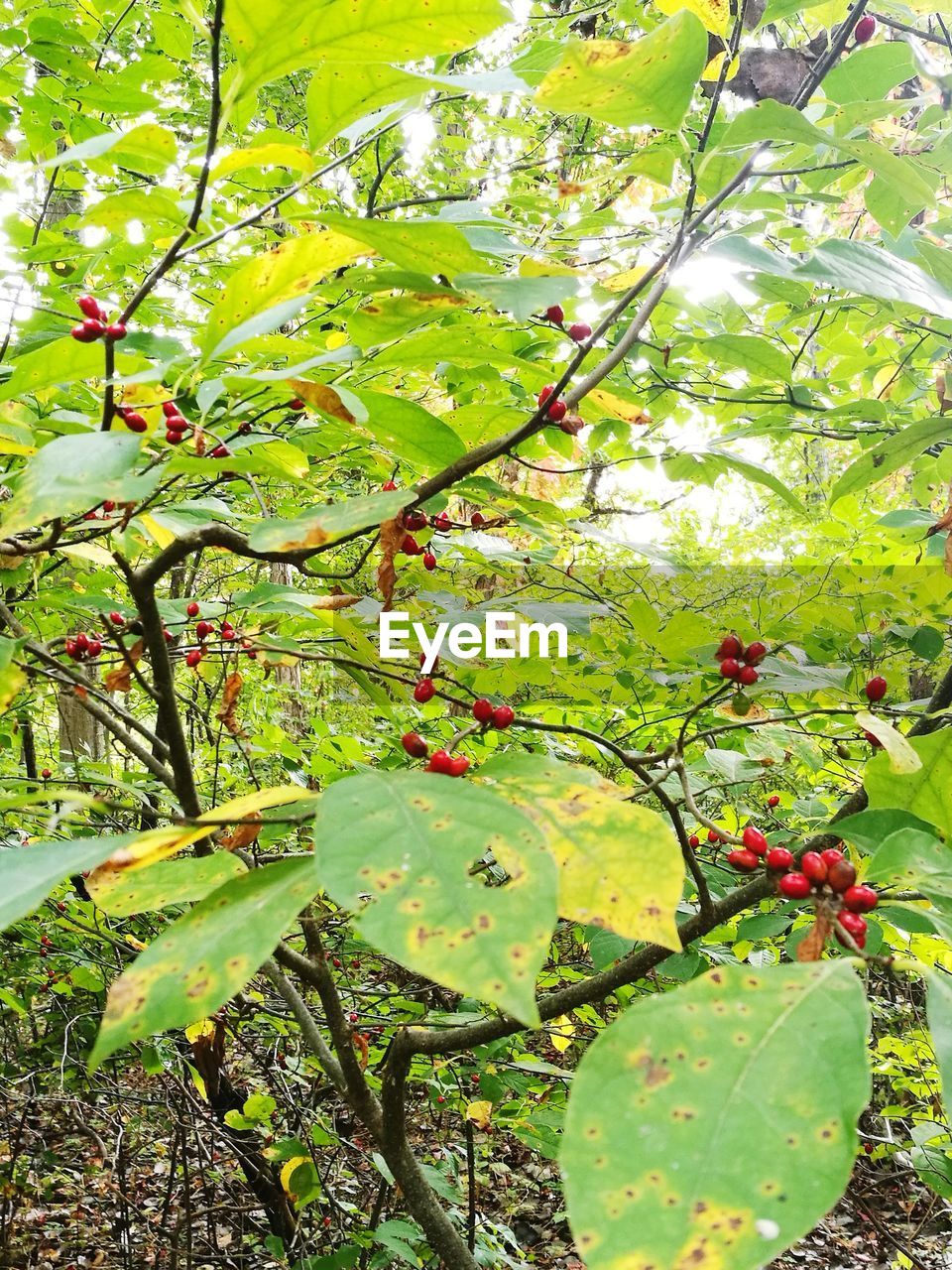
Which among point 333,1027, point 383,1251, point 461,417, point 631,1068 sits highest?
point 461,417

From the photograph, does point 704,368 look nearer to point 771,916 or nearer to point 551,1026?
point 771,916

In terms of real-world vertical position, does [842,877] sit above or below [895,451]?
below

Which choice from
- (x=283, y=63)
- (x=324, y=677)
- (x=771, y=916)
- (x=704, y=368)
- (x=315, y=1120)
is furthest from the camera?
(x=324, y=677)

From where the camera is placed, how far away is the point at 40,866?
611mm

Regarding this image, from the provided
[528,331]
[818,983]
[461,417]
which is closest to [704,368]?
[528,331]

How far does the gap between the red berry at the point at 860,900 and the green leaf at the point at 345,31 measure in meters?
0.88

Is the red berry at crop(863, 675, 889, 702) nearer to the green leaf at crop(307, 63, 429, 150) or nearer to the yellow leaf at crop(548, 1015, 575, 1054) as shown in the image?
the green leaf at crop(307, 63, 429, 150)

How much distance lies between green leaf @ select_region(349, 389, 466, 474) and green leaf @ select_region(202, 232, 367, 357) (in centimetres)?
16

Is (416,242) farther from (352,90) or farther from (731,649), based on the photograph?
(731,649)

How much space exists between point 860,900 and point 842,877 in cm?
5

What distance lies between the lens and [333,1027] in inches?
58.6

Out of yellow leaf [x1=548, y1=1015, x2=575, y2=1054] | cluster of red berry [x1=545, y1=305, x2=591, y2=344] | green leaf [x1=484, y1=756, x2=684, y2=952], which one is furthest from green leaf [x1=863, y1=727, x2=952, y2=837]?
yellow leaf [x1=548, y1=1015, x2=575, y2=1054]

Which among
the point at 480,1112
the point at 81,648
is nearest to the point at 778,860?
the point at 81,648

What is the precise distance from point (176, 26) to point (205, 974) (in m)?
3.79
